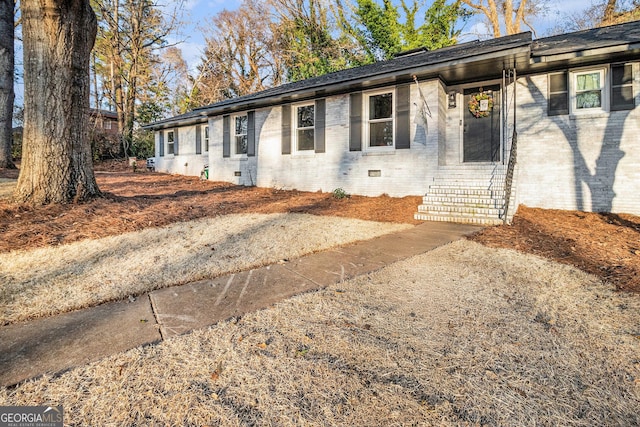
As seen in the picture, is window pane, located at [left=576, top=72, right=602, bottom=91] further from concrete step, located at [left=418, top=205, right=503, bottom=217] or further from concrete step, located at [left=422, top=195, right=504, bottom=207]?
concrete step, located at [left=418, top=205, right=503, bottom=217]

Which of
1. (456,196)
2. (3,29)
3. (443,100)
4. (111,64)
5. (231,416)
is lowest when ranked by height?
(231,416)

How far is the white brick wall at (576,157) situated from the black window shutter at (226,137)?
1028cm

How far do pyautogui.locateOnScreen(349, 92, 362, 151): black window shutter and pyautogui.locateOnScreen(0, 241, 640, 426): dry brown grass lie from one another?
7.41 m

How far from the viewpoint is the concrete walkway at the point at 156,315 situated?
6.37 ft

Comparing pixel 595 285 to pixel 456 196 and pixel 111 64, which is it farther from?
pixel 111 64

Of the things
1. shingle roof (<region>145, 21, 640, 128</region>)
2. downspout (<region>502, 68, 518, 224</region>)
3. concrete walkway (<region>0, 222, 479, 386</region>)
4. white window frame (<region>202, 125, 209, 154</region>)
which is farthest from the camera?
white window frame (<region>202, 125, 209, 154</region>)

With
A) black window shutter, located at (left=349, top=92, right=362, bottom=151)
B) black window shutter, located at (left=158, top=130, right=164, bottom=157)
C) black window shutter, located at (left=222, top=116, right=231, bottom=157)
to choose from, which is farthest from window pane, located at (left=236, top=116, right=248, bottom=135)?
black window shutter, located at (left=158, top=130, right=164, bottom=157)

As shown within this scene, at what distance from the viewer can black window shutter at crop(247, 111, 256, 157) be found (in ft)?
40.4

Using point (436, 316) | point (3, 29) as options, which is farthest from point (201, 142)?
point (436, 316)

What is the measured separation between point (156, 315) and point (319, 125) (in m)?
8.89

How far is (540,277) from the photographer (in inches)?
138

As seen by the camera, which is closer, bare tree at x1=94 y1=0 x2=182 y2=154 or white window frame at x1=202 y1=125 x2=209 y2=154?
white window frame at x1=202 y1=125 x2=209 y2=154

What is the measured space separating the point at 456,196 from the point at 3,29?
16.2 m

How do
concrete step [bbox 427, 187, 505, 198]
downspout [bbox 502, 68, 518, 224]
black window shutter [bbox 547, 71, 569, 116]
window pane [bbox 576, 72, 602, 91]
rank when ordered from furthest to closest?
black window shutter [bbox 547, 71, 569, 116]
window pane [bbox 576, 72, 602, 91]
concrete step [bbox 427, 187, 505, 198]
downspout [bbox 502, 68, 518, 224]
